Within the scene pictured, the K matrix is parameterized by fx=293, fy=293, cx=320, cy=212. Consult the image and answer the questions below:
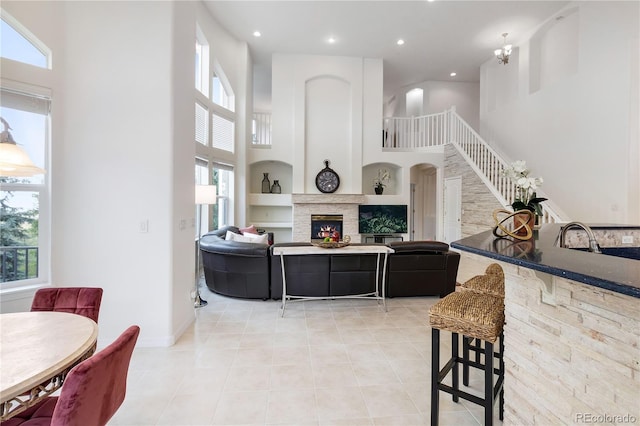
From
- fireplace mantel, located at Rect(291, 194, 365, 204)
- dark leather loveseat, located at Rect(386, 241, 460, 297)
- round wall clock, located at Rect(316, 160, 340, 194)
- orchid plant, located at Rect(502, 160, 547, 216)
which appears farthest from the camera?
round wall clock, located at Rect(316, 160, 340, 194)

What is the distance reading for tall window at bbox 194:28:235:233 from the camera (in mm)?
5465

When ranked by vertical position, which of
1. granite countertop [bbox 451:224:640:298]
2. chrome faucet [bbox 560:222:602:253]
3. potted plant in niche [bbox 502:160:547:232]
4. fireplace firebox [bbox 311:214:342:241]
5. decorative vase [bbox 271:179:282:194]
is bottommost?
fireplace firebox [bbox 311:214:342:241]

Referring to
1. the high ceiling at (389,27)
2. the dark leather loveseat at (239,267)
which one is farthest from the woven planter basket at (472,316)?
the high ceiling at (389,27)

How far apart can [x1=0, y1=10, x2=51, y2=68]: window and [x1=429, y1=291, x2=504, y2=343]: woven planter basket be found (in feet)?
12.4

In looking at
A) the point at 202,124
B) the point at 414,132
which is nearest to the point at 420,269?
the point at 202,124

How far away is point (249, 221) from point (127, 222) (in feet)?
16.2

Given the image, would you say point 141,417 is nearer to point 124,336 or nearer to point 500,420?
point 124,336

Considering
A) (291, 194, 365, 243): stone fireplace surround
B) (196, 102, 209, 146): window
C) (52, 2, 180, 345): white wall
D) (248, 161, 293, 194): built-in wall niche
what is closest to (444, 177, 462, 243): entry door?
(291, 194, 365, 243): stone fireplace surround

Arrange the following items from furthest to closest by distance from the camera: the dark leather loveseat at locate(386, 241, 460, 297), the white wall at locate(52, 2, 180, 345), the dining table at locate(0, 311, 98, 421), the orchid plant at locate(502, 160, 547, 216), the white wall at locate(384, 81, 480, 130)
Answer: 1. the white wall at locate(384, 81, 480, 130)
2. the dark leather loveseat at locate(386, 241, 460, 297)
3. the white wall at locate(52, 2, 180, 345)
4. the orchid plant at locate(502, 160, 547, 216)
5. the dining table at locate(0, 311, 98, 421)

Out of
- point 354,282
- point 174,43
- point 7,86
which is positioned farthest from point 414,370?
point 7,86

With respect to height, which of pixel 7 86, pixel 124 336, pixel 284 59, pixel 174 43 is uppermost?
pixel 284 59

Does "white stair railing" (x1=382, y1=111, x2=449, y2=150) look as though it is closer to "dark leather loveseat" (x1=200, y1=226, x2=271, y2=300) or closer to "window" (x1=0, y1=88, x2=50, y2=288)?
"dark leather loveseat" (x1=200, y1=226, x2=271, y2=300)

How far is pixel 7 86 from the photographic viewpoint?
244cm
